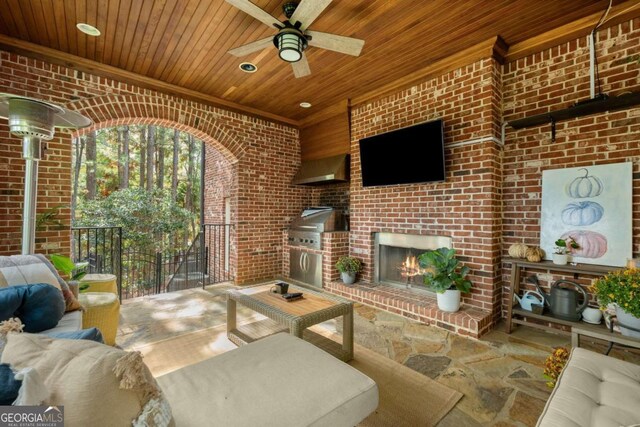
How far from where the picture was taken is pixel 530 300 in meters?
2.60

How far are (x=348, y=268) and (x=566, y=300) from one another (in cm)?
225

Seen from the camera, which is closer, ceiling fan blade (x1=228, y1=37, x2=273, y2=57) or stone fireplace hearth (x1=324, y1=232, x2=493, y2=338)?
ceiling fan blade (x1=228, y1=37, x2=273, y2=57)

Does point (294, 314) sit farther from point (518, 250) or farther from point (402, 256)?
point (518, 250)

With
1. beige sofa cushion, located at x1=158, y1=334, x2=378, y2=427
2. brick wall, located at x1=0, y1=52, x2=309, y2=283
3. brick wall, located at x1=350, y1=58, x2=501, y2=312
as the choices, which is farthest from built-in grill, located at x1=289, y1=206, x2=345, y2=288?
beige sofa cushion, located at x1=158, y1=334, x2=378, y2=427

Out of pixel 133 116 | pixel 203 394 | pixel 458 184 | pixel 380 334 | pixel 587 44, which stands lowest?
pixel 380 334

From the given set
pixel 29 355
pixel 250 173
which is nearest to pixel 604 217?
pixel 29 355

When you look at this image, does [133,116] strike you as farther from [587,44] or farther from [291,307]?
[587,44]

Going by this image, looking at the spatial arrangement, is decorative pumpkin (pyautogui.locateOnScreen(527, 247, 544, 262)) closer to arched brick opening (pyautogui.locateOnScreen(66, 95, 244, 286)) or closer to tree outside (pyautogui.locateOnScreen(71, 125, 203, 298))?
arched brick opening (pyautogui.locateOnScreen(66, 95, 244, 286))

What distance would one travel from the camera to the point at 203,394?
43.8 inches

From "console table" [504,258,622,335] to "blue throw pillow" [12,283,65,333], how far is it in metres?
3.43

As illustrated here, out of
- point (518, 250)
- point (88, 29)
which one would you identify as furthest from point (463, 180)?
point (88, 29)

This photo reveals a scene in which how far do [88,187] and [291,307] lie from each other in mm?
9473

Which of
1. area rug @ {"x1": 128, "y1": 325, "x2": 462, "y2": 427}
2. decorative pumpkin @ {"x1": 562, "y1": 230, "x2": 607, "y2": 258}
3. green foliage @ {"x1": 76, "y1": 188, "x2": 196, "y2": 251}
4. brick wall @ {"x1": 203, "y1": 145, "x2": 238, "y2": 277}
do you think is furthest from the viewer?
green foliage @ {"x1": 76, "y1": 188, "x2": 196, "y2": 251}

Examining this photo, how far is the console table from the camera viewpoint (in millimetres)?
2258
